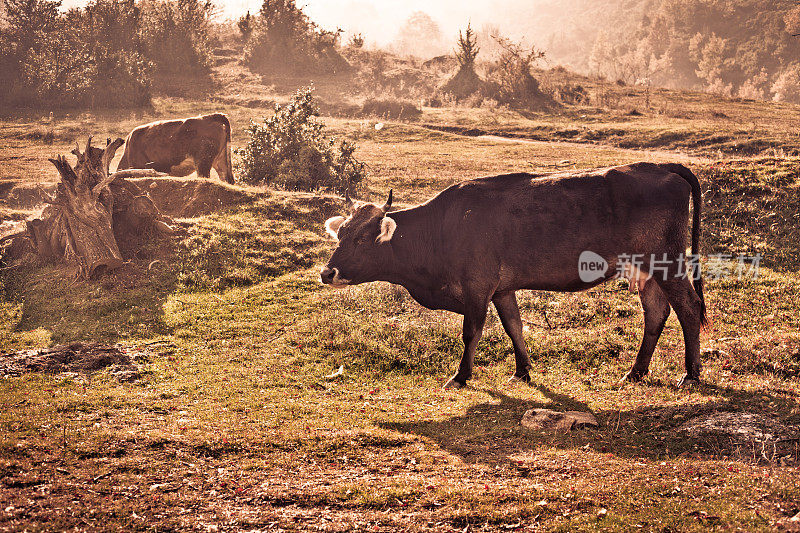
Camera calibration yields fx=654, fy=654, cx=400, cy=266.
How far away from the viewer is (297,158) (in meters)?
23.7

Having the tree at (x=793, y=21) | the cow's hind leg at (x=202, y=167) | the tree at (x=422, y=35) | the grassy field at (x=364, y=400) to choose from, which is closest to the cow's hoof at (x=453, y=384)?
the grassy field at (x=364, y=400)

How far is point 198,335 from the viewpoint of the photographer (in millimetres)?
12742

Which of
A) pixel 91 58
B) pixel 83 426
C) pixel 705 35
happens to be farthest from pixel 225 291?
pixel 705 35

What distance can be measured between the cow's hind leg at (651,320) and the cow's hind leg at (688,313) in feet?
1.24

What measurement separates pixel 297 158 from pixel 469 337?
1536cm

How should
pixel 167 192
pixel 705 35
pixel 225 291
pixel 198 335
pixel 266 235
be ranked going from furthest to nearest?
pixel 705 35, pixel 167 192, pixel 266 235, pixel 225 291, pixel 198 335

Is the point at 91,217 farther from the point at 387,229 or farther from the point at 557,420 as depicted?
the point at 557,420

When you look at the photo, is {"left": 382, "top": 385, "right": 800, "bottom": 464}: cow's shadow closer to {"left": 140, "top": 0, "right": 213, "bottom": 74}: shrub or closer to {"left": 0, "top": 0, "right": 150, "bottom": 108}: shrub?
{"left": 0, "top": 0, "right": 150, "bottom": 108}: shrub

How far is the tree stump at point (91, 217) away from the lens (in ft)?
51.7

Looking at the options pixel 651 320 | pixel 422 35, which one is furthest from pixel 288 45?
pixel 422 35

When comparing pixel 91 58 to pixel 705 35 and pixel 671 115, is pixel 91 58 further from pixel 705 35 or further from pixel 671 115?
pixel 705 35

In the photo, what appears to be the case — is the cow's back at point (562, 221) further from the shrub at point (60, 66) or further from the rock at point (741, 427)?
the shrub at point (60, 66)

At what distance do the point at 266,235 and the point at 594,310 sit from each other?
9193mm

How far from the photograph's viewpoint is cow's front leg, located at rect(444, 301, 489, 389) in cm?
995
